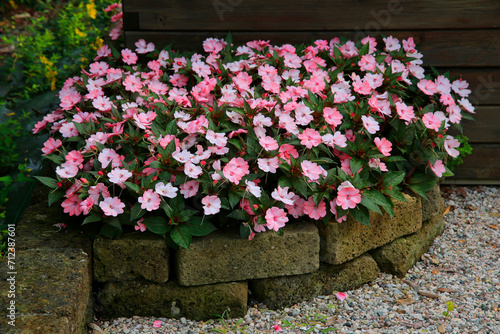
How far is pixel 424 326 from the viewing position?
216 centimetres

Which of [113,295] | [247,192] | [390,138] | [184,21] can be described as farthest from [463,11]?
[113,295]

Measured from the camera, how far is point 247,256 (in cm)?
214

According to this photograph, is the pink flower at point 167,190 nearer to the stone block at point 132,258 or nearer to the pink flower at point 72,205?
the stone block at point 132,258

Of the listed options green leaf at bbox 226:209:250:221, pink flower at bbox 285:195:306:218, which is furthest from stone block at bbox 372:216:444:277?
green leaf at bbox 226:209:250:221

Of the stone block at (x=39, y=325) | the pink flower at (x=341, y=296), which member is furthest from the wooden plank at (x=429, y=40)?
the stone block at (x=39, y=325)

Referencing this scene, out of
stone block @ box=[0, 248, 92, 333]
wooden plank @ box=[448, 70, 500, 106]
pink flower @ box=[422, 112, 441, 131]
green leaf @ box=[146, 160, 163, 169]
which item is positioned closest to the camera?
stone block @ box=[0, 248, 92, 333]

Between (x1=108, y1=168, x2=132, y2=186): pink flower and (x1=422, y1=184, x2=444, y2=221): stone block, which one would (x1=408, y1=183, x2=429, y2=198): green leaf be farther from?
(x1=108, y1=168, x2=132, y2=186): pink flower

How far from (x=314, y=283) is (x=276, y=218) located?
1.42 ft

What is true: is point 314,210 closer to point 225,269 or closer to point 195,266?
point 225,269

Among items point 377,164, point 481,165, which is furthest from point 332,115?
point 481,165

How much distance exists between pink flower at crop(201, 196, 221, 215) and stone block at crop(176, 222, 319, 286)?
0.14m

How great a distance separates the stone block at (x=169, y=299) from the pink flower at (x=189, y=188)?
1.29ft

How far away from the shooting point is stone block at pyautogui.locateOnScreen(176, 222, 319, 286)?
2102mm

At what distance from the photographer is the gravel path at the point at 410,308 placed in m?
2.14
